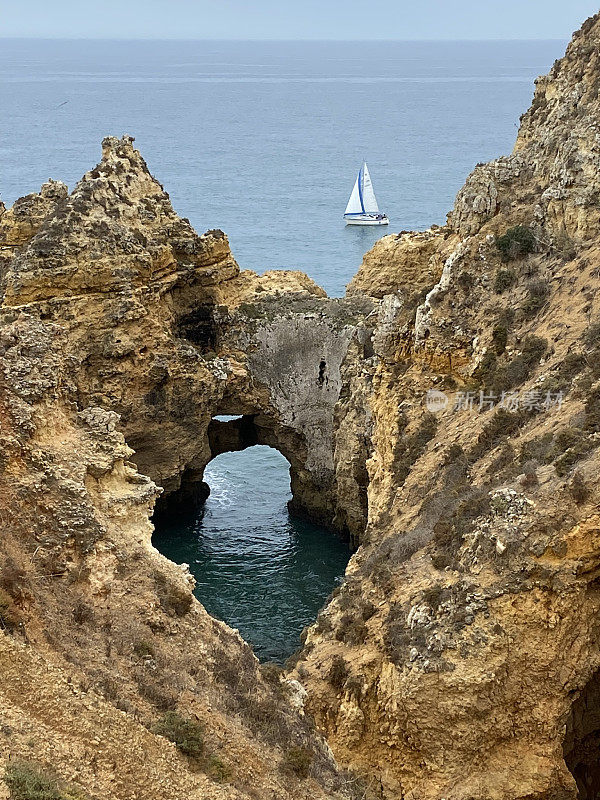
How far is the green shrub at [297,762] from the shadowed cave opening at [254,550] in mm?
18474

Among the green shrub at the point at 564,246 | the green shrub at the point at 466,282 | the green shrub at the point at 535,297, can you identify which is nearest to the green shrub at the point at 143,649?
the green shrub at the point at 535,297

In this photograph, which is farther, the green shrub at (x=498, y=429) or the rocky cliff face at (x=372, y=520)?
the green shrub at (x=498, y=429)

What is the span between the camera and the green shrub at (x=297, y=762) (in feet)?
68.7

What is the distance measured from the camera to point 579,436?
26.7m

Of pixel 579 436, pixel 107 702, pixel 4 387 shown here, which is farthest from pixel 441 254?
pixel 107 702

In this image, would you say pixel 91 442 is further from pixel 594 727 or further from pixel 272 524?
pixel 272 524

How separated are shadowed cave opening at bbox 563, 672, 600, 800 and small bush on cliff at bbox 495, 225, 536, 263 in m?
16.2

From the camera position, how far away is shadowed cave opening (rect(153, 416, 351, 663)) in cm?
4397

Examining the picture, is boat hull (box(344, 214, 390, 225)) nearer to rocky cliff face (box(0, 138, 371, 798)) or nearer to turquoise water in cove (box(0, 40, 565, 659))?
turquoise water in cove (box(0, 40, 565, 659))

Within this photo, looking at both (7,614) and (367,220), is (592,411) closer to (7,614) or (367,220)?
(7,614)

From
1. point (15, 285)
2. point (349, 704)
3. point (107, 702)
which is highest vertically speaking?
point (15, 285)

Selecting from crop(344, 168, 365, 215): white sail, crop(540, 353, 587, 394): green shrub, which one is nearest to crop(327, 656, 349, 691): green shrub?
crop(540, 353, 587, 394): green shrub

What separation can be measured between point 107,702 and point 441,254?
28.4 metres

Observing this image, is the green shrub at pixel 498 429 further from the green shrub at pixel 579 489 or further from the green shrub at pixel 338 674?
the green shrub at pixel 338 674
